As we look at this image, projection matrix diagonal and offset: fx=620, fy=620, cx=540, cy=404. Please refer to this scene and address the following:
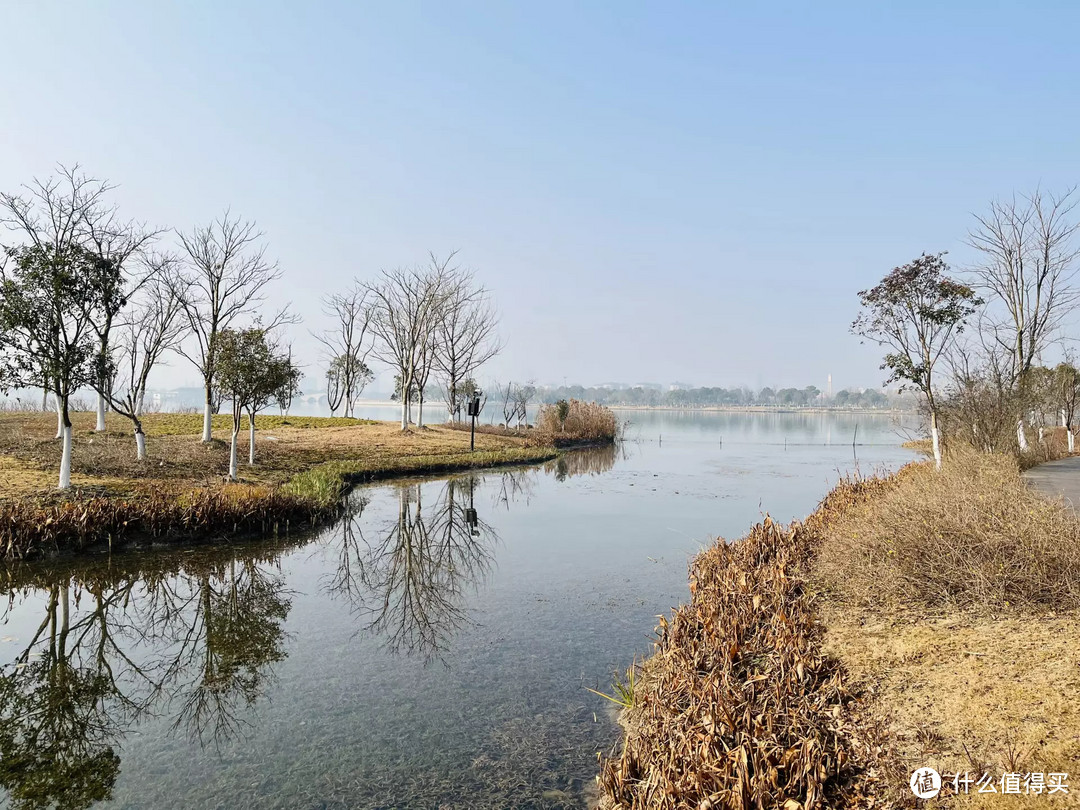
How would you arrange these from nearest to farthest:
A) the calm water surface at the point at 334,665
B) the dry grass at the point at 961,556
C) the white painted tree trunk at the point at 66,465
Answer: the calm water surface at the point at 334,665, the dry grass at the point at 961,556, the white painted tree trunk at the point at 66,465

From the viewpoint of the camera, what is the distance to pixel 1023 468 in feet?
54.4

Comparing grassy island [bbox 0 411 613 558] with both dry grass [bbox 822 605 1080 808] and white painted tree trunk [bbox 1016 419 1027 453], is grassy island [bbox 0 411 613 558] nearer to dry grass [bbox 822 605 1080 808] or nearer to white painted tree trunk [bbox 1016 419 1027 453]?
dry grass [bbox 822 605 1080 808]

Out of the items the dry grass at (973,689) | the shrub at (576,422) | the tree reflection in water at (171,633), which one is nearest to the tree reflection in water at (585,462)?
the shrub at (576,422)

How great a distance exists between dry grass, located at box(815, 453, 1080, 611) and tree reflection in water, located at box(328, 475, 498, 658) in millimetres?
4272

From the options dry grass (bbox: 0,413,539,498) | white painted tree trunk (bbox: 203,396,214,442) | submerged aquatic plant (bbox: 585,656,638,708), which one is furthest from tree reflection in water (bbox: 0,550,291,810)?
white painted tree trunk (bbox: 203,396,214,442)

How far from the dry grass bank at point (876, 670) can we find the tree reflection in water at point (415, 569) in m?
2.81

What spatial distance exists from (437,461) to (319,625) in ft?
53.1

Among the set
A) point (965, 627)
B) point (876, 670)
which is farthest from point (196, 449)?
point (965, 627)

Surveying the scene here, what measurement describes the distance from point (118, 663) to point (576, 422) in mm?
33069

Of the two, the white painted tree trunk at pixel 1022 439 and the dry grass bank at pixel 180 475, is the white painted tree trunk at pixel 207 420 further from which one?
the white painted tree trunk at pixel 1022 439

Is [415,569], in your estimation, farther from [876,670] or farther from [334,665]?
[876,670]

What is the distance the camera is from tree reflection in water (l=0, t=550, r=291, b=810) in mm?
4180

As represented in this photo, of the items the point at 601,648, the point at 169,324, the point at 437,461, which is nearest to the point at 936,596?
the point at 601,648

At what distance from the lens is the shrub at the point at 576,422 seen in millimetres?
36938
